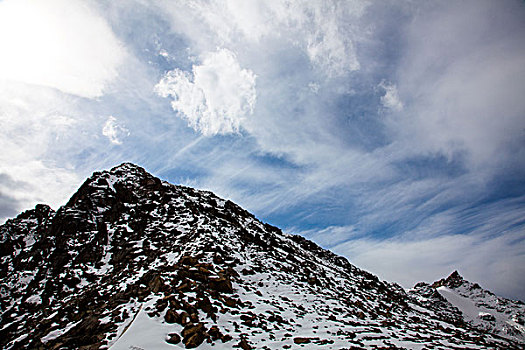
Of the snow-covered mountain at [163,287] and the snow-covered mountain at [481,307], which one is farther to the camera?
the snow-covered mountain at [481,307]

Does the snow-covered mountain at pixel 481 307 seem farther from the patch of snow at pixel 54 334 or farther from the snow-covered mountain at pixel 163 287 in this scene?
the patch of snow at pixel 54 334

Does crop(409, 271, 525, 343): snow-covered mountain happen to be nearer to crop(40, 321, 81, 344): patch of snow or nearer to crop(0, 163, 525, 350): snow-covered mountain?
crop(0, 163, 525, 350): snow-covered mountain

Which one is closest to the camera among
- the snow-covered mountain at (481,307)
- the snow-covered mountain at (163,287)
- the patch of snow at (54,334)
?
the snow-covered mountain at (163,287)

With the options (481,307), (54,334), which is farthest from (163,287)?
(481,307)

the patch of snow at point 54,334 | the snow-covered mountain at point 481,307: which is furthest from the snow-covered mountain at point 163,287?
the snow-covered mountain at point 481,307

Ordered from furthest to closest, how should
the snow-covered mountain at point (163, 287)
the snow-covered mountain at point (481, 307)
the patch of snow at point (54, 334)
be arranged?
1. the snow-covered mountain at point (481, 307)
2. the patch of snow at point (54, 334)
3. the snow-covered mountain at point (163, 287)

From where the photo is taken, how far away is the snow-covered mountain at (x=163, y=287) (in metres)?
17.1

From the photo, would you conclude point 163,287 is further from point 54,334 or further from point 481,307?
point 481,307

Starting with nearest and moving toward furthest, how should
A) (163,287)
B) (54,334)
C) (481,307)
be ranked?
(163,287) < (54,334) < (481,307)

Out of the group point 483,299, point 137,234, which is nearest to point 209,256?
point 137,234

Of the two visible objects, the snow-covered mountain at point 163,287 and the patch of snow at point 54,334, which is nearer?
the snow-covered mountain at point 163,287

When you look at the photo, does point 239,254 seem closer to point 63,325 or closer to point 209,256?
point 209,256

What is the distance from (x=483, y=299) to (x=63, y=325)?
861ft

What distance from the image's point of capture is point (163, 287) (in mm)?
21531
